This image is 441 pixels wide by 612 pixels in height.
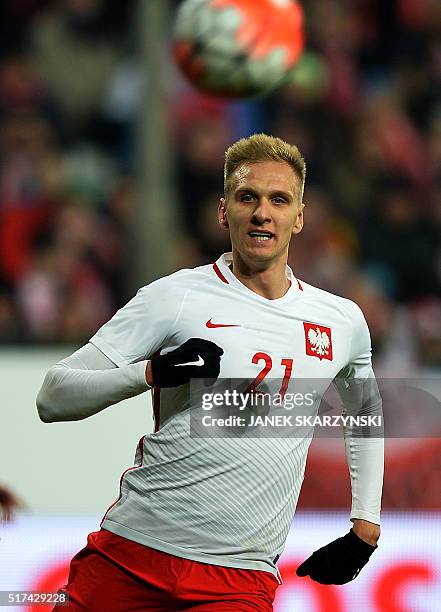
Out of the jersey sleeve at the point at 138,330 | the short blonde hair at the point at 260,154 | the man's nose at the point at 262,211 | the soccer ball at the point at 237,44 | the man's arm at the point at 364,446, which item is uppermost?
the soccer ball at the point at 237,44

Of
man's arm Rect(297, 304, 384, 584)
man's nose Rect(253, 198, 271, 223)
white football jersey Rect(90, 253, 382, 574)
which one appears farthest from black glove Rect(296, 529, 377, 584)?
man's nose Rect(253, 198, 271, 223)

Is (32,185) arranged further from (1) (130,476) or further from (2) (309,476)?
(1) (130,476)

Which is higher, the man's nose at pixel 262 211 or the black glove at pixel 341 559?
the man's nose at pixel 262 211

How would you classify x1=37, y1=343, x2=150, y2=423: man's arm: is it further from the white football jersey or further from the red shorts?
the red shorts

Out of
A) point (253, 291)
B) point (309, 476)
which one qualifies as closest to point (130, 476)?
point (253, 291)

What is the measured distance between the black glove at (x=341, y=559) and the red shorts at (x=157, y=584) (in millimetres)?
234

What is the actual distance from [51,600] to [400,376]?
7.63 feet

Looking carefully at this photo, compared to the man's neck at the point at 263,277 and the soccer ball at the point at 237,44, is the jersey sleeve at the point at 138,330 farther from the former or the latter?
the soccer ball at the point at 237,44

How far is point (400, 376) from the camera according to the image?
6.39 m

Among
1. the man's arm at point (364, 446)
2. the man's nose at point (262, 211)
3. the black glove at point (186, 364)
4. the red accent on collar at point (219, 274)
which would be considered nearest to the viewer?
the black glove at point (186, 364)

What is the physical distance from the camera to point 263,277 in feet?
11.6

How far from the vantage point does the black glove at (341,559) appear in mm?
3545

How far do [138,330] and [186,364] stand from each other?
250mm

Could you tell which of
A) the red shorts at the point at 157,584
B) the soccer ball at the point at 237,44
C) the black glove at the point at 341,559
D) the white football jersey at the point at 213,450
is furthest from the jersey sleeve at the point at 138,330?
the soccer ball at the point at 237,44
